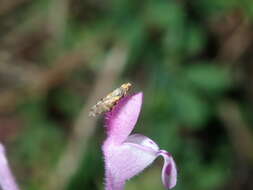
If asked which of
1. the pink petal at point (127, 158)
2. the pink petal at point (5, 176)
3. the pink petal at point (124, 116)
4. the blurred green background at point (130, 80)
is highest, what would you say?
the pink petal at point (124, 116)

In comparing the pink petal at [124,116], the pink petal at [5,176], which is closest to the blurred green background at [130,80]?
the pink petal at [5,176]

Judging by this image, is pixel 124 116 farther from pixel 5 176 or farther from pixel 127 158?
pixel 5 176

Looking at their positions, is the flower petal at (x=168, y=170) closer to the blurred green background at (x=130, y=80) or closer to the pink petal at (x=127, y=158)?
the pink petal at (x=127, y=158)

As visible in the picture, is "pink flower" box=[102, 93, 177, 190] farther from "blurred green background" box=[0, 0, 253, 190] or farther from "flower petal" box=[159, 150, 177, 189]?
"blurred green background" box=[0, 0, 253, 190]

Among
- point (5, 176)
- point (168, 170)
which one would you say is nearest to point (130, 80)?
point (5, 176)

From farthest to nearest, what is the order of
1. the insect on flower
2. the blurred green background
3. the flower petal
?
the blurred green background < the insect on flower < the flower petal

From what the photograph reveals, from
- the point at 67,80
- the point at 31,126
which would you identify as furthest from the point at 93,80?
the point at 31,126

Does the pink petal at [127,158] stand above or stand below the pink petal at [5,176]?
above

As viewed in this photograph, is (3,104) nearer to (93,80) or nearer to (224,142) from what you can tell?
(93,80)

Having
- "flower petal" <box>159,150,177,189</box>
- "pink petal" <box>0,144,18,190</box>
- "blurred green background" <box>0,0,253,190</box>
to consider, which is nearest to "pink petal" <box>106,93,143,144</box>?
"flower petal" <box>159,150,177,189</box>
